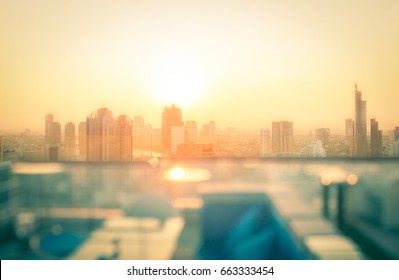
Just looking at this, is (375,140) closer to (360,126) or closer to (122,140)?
(360,126)

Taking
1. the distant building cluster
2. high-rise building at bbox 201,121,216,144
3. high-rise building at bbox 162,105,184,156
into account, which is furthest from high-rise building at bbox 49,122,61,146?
high-rise building at bbox 201,121,216,144

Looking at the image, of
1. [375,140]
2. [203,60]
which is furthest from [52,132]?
[375,140]

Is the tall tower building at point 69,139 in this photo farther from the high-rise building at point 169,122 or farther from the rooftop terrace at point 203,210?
the high-rise building at point 169,122

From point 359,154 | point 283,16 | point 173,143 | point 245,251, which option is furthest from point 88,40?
point 359,154

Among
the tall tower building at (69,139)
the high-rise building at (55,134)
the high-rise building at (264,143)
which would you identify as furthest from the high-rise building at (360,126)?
the high-rise building at (55,134)

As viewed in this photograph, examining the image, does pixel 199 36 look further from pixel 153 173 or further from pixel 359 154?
pixel 359 154

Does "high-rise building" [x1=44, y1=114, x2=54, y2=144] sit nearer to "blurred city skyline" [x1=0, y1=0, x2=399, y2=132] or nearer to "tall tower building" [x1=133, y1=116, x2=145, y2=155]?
"blurred city skyline" [x1=0, y1=0, x2=399, y2=132]
